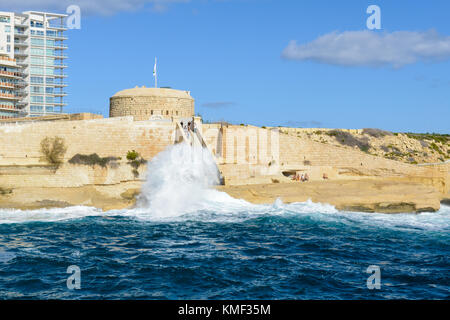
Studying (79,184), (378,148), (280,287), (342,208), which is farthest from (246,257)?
(378,148)

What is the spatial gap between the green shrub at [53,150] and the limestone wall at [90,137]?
0.25 m

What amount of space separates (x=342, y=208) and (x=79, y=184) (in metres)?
15.9

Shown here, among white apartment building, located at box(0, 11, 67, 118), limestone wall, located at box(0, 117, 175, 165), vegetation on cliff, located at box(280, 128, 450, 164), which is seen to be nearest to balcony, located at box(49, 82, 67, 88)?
white apartment building, located at box(0, 11, 67, 118)

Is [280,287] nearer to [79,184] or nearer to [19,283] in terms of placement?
[19,283]

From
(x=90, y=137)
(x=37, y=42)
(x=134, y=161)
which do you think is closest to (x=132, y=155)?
(x=134, y=161)

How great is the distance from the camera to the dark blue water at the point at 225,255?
549 inches

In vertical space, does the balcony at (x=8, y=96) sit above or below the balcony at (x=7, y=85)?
below

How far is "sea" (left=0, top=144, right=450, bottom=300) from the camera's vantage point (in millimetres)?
14023

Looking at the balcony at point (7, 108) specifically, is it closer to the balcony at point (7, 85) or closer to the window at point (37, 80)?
the balcony at point (7, 85)

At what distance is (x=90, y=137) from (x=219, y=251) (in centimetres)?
1845

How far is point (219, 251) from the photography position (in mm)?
18938

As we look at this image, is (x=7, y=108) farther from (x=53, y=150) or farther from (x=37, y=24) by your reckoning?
(x=53, y=150)

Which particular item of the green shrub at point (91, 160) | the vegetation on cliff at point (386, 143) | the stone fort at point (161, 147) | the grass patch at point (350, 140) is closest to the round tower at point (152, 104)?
the stone fort at point (161, 147)

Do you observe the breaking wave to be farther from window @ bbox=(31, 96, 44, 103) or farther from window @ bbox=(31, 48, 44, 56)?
window @ bbox=(31, 48, 44, 56)
